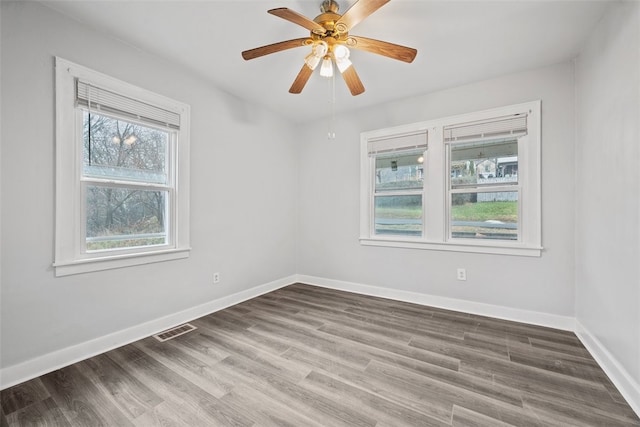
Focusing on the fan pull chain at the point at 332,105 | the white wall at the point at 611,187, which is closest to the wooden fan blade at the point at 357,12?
the fan pull chain at the point at 332,105

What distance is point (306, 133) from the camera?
14.4 ft

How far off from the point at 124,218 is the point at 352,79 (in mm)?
2374

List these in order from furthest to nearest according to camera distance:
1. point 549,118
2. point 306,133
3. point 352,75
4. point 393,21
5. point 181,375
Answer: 1. point 306,133
2. point 549,118
3. point 352,75
4. point 393,21
5. point 181,375

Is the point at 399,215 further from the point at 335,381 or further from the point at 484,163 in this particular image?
the point at 335,381

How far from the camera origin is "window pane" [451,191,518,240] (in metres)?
2.97

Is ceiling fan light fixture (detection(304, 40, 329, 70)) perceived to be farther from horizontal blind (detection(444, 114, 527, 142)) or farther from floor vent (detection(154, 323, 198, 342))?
floor vent (detection(154, 323, 198, 342))

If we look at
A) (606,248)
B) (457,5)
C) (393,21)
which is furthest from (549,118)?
(393,21)

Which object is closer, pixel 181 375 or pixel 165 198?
pixel 181 375

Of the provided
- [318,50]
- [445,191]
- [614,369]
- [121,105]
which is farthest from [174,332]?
[614,369]

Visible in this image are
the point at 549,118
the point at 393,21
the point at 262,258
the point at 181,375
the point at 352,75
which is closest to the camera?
the point at 181,375

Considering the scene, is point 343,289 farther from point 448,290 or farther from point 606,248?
point 606,248

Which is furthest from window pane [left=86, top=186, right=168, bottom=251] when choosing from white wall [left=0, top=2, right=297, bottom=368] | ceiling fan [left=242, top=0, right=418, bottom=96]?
ceiling fan [left=242, top=0, right=418, bottom=96]

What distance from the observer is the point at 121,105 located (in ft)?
7.70

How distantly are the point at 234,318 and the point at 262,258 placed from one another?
1027 millimetres
